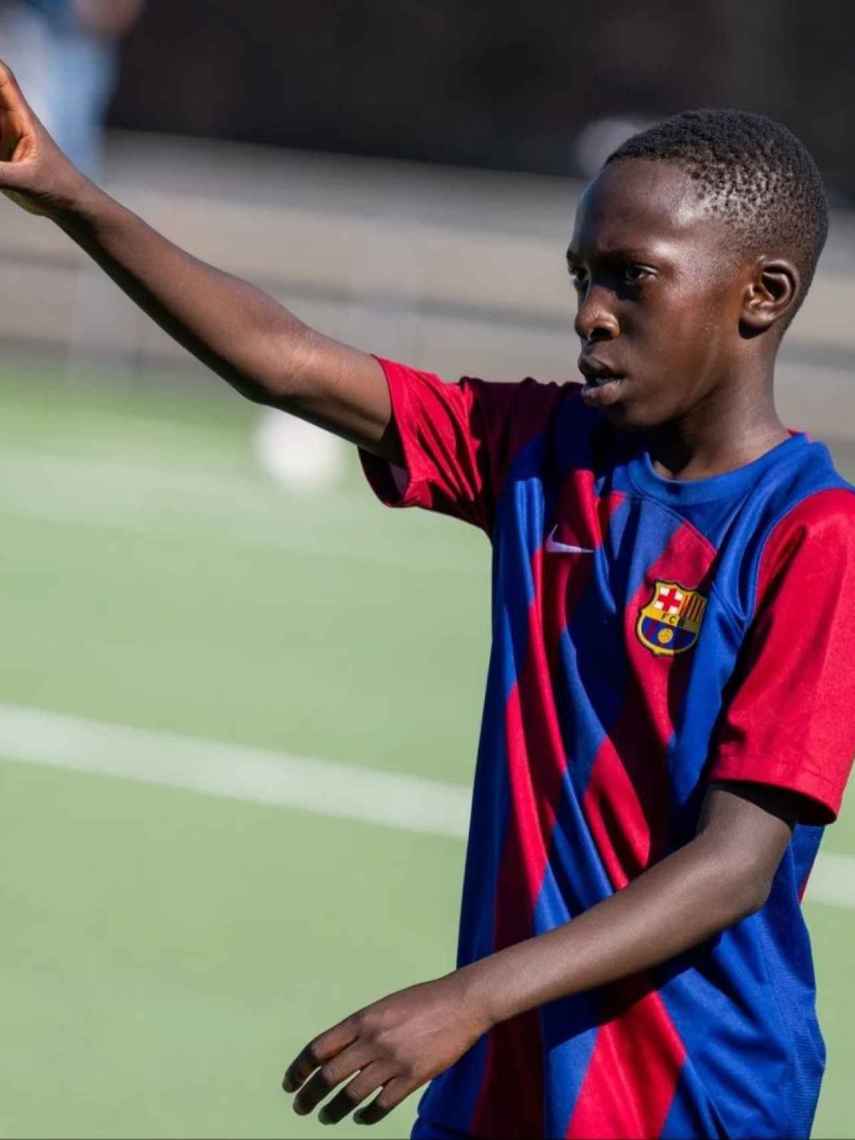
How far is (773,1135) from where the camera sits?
9.20ft

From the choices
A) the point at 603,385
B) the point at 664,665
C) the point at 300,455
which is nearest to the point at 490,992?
the point at 664,665

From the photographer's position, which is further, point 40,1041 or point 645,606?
point 40,1041

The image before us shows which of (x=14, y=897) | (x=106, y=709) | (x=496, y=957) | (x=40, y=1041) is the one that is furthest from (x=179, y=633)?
(x=496, y=957)

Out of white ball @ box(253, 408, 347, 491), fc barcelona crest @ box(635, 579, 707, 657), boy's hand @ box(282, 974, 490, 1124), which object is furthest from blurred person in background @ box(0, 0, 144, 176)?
boy's hand @ box(282, 974, 490, 1124)

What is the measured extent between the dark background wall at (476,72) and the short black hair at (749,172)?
12.9 metres

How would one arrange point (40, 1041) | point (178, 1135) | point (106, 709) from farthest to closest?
point (106, 709), point (40, 1041), point (178, 1135)

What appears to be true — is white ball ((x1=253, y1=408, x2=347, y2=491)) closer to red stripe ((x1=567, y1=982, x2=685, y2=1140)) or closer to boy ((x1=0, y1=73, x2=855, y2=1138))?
boy ((x1=0, y1=73, x2=855, y2=1138))

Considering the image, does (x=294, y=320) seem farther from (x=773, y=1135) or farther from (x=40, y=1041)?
(x=40, y=1041)

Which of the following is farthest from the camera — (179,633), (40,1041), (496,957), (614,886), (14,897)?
(179,633)

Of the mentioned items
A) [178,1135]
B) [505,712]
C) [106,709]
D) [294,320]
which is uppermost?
[294,320]

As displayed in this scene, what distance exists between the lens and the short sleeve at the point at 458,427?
10.3ft

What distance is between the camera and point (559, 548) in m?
2.91

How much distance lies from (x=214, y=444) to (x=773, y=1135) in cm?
1027

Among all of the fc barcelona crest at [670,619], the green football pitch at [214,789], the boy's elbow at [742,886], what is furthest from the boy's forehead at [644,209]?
the green football pitch at [214,789]
